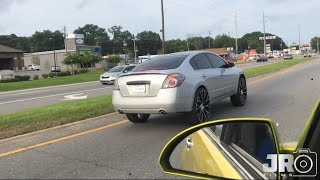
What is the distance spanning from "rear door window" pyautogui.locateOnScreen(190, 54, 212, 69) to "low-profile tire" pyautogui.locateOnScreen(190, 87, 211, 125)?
0.68m

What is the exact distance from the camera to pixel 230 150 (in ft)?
8.26

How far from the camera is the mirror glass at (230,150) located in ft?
7.29

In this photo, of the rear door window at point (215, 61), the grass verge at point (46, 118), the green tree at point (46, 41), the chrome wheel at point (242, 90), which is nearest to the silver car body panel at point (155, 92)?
the rear door window at point (215, 61)

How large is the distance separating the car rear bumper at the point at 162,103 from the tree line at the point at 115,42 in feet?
464

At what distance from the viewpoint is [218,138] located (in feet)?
8.60

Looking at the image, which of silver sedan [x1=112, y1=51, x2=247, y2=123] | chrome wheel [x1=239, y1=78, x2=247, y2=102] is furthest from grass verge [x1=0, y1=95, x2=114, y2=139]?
chrome wheel [x1=239, y1=78, x2=247, y2=102]

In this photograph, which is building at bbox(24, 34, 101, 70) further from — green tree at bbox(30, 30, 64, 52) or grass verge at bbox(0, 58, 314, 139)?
grass verge at bbox(0, 58, 314, 139)

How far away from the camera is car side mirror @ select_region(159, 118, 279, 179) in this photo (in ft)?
7.25

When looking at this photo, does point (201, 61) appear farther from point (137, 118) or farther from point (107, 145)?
point (107, 145)

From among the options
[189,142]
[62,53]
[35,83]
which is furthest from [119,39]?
[189,142]

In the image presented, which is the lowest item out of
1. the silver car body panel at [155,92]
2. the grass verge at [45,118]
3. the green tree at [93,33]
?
the grass verge at [45,118]

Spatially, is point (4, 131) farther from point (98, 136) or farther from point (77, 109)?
point (77, 109)

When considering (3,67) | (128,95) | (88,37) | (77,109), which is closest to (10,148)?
(128,95)

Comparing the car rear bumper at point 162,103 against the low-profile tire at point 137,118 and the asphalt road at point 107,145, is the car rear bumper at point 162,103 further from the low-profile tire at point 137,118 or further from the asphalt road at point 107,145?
the low-profile tire at point 137,118
